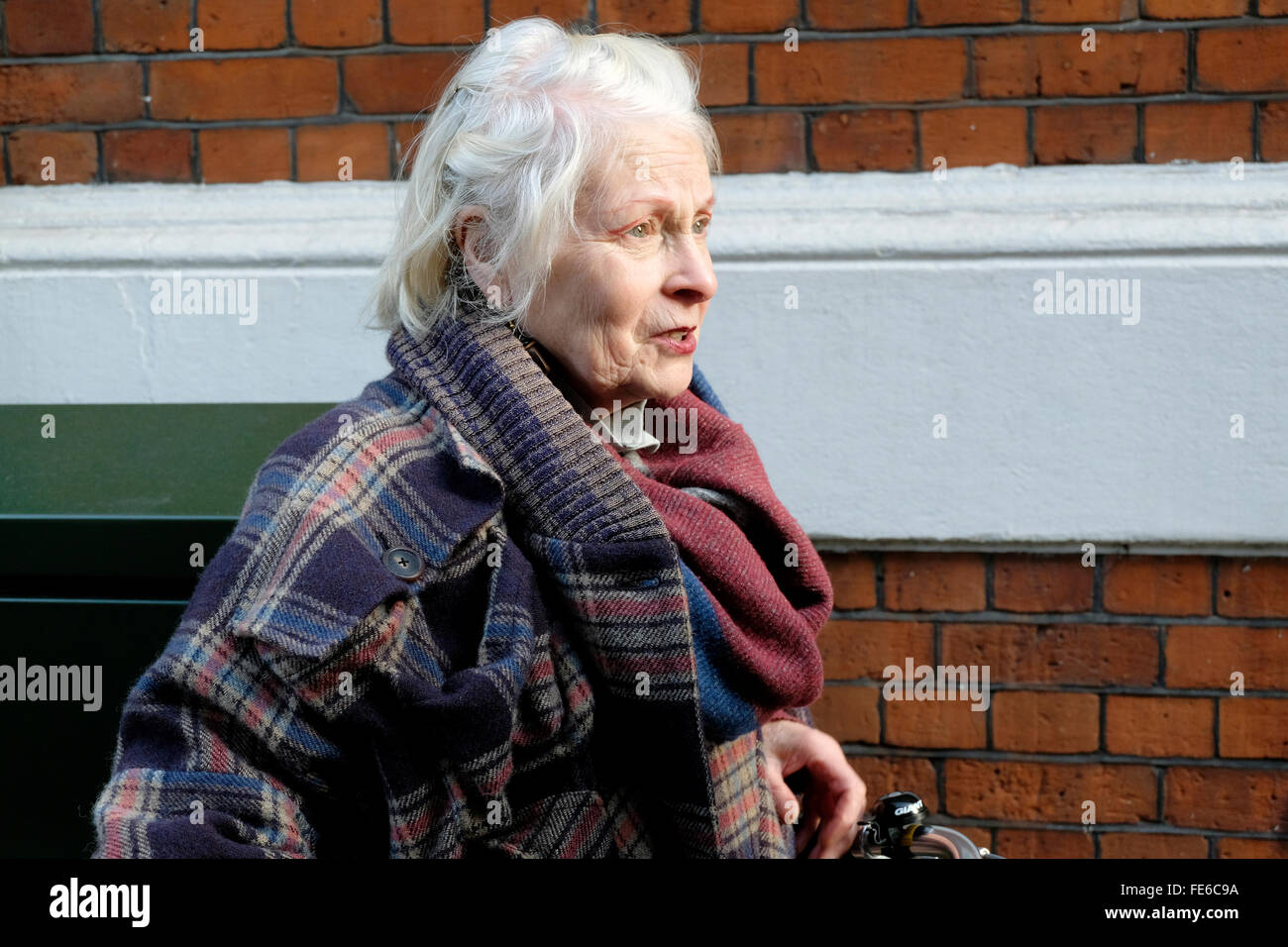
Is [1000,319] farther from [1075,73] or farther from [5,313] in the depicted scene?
[5,313]

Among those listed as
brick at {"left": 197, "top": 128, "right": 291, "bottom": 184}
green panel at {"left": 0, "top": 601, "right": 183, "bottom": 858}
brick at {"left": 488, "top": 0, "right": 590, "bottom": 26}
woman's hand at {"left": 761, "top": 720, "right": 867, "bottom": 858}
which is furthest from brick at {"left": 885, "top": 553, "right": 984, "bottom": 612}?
brick at {"left": 197, "top": 128, "right": 291, "bottom": 184}

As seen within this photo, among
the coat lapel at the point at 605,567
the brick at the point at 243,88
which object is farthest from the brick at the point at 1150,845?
the brick at the point at 243,88

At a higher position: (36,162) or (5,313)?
(36,162)

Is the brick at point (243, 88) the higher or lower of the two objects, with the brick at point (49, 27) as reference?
lower

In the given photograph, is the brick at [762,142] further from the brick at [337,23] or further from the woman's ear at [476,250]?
the woman's ear at [476,250]

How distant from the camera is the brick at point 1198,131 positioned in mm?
2299

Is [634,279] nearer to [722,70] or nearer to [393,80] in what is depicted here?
[722,70]

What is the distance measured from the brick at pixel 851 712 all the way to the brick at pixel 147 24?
74.3 inches

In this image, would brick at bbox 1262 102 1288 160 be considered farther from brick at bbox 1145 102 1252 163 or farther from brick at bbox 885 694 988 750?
brick at bbox 885 694 988 750

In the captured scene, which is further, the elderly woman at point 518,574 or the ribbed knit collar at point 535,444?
the ribbed knit collar at point 535,444

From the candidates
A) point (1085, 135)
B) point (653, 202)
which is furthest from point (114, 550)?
point (1085, 135)
